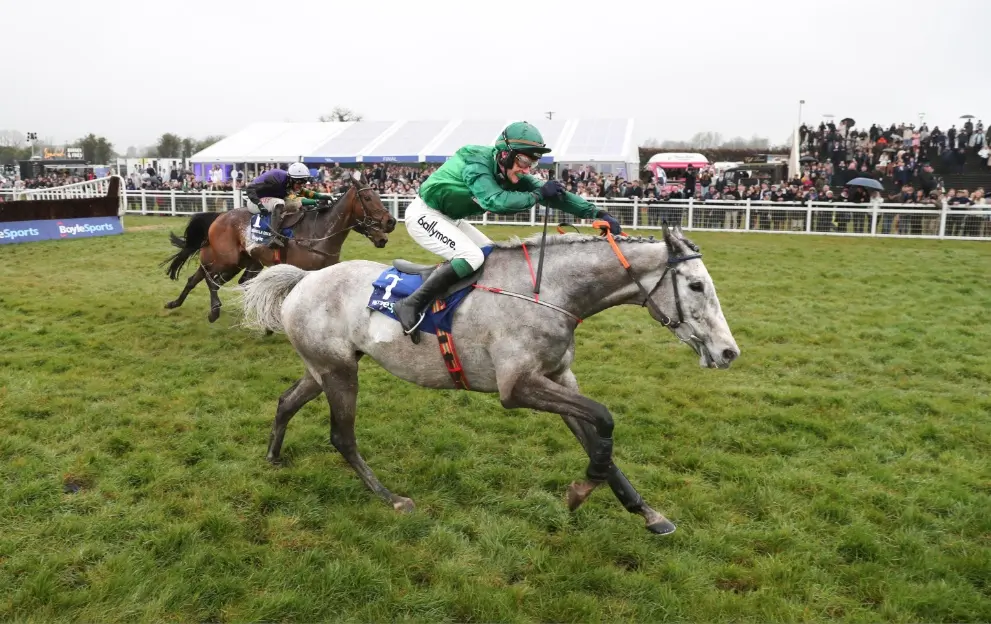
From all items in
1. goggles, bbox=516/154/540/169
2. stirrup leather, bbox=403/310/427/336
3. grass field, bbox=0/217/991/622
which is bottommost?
grass field, bbox=0/217/991/622

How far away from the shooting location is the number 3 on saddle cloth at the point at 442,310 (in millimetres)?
4785

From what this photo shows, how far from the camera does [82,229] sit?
20312 millimetres

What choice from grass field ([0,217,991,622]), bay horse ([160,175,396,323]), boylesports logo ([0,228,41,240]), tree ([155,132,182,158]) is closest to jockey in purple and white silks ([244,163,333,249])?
bay horse ([160,175,396,323])

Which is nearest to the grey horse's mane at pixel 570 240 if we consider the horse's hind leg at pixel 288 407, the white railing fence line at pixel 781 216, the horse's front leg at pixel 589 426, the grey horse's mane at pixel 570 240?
the grey horse's mane at pixel 570 240

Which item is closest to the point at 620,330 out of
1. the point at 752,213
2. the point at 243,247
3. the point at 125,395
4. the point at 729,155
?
the point at 243,247

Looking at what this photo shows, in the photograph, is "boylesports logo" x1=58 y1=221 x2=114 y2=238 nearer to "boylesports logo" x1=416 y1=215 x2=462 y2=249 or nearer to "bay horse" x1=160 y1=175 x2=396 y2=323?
"bay horse" x1=160 y1=175 x2=396 y2=323

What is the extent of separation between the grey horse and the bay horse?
4.82 m

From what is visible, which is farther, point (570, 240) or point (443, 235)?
point (443, 235)

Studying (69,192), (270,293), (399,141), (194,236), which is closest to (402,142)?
(399,141)

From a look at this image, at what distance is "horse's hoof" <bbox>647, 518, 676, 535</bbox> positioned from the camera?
15.1 ft

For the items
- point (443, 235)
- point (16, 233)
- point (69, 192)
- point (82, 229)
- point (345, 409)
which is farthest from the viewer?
point (69, 192)

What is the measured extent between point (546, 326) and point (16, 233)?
64.1ft

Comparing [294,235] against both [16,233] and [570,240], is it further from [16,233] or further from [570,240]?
[16,233]

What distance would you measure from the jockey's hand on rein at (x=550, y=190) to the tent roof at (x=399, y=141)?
26.0m
